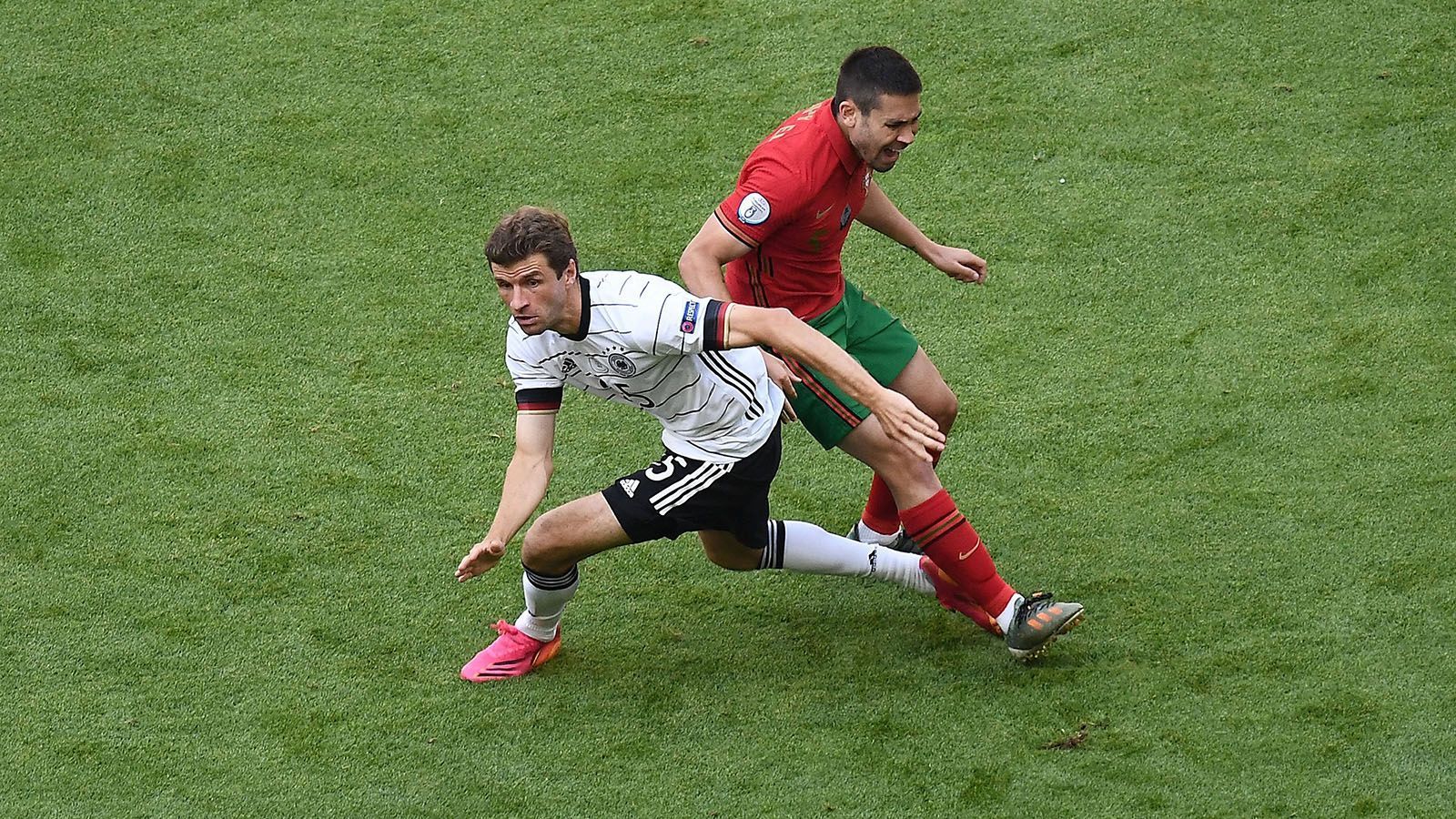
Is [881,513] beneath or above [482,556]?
beneath

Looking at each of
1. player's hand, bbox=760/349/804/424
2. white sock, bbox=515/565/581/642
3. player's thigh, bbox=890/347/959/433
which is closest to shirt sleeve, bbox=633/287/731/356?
player's hand, bbox=760/349/804/424

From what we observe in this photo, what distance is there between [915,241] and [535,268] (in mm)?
1554

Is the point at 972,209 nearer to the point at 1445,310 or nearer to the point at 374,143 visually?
the point at 1445,310

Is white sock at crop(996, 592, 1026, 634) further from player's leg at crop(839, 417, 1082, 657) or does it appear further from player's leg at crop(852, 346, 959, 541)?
player's leg at crop(852, 346, 959, 541)

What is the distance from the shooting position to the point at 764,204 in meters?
4.33

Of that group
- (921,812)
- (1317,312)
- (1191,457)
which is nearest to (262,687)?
(921,812)

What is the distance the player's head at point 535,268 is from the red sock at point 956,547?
1.18 m

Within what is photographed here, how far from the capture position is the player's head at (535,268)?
383cm

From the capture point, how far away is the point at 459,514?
5.29 m

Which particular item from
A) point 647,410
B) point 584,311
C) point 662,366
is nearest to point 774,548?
point 647,410

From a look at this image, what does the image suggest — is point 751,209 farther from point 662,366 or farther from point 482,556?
point 482,556

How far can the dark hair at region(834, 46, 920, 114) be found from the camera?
428 centimetres

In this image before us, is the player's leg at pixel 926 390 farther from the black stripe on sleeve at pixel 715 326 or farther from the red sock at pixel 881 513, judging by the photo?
the black stripe on sleeve at pixel 715 326

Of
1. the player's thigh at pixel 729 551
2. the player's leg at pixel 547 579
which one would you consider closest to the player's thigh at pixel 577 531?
the player's leg at pixel 547 579
